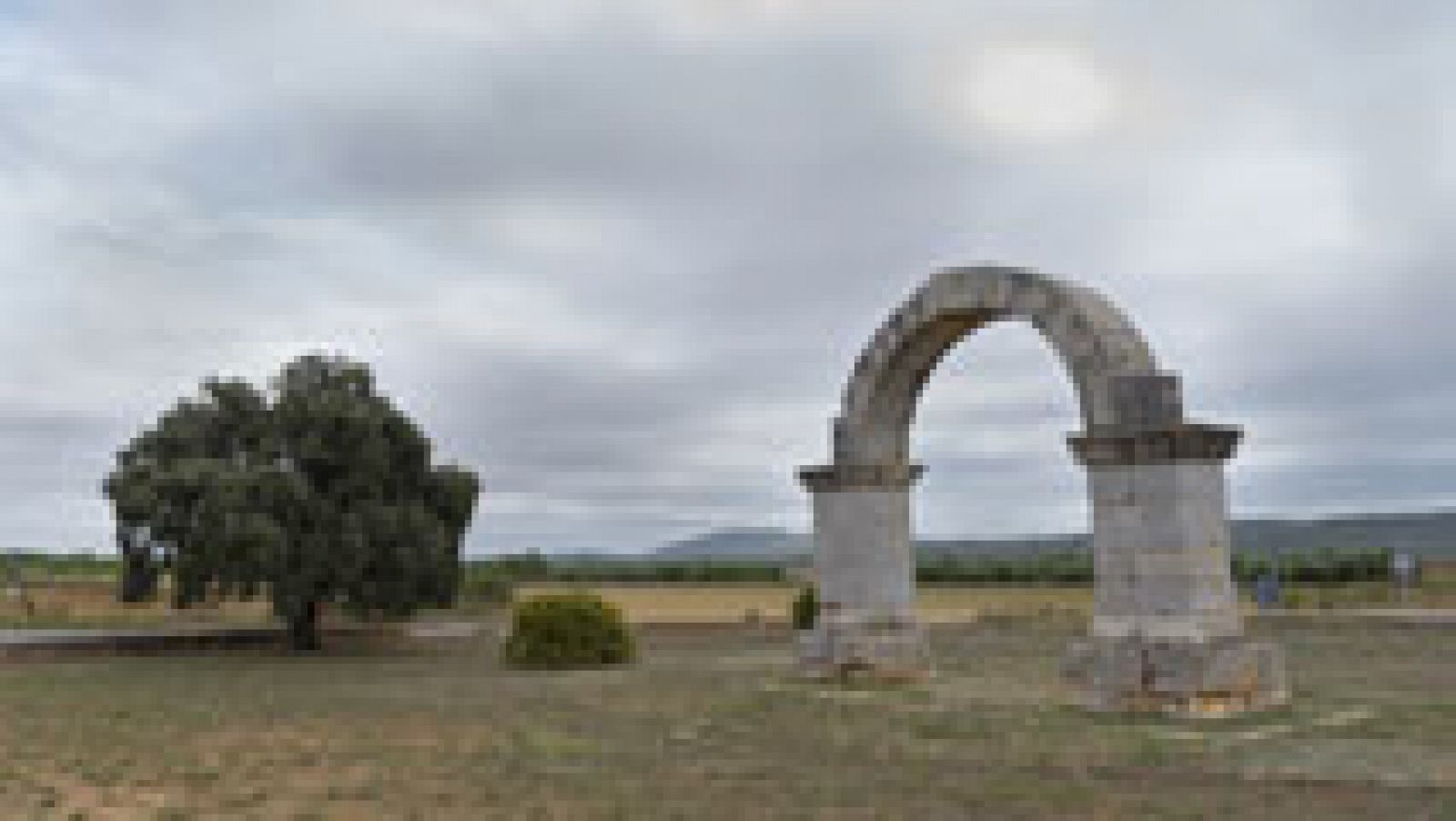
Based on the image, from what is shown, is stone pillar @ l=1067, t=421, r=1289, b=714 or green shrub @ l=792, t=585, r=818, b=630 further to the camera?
green shrub @ l=792, t=585, r=818, b=630

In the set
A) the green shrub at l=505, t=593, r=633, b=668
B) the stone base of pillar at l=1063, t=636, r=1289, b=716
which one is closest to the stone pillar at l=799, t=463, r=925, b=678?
the stone base of pillar at l=1063, t=636, r=1289, b=716

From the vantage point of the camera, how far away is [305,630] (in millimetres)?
29891

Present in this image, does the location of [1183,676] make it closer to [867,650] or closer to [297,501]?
[867,650]

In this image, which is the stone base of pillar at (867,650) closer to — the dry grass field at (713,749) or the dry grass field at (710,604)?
the dry grass field at (713,749)

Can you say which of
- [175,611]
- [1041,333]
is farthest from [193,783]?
[175,611]

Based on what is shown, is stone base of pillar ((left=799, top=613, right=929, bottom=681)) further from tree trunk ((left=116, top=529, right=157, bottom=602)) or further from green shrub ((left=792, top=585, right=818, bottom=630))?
tree trunk ((left=116, top=529, right=157, bottom=602))

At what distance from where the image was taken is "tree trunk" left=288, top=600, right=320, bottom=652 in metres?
29.3

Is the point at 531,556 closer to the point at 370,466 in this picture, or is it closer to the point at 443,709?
the point at 370,466

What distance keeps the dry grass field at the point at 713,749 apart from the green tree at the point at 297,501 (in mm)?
3940

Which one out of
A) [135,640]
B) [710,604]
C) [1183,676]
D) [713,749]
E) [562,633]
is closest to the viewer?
[713,749]

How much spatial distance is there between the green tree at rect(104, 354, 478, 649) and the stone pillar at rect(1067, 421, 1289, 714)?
14.8 m

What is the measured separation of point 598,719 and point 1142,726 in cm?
559

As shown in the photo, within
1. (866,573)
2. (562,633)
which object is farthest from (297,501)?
(866,573)

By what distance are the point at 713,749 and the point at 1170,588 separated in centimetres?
511
